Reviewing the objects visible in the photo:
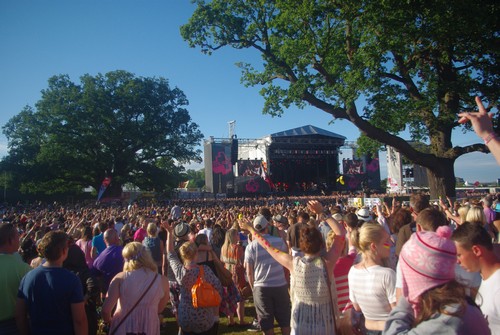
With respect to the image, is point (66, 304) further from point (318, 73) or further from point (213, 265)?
point (318, 73)

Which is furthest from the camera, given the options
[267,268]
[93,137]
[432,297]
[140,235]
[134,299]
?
[93,137]

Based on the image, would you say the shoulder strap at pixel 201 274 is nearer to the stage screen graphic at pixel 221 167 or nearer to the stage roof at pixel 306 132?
the stage screen graphic at pixel 221 167

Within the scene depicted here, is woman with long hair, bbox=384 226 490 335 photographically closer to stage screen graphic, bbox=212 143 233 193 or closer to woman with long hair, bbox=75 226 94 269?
woman with long hair, bbox=75 226 94 269

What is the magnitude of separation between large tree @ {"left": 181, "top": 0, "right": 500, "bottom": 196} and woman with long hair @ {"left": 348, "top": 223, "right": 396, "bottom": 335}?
1330cm

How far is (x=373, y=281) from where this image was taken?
2637mm

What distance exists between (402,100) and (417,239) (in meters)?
16.4

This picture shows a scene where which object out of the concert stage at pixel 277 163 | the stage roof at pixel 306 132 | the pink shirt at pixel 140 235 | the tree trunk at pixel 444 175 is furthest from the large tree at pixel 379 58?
the stage roof at pixel 306 132

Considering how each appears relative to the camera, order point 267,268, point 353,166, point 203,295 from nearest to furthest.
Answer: point 203,295
point 267,268
point 353,166

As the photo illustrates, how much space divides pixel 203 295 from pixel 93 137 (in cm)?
3534

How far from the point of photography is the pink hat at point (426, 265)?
1599 mm

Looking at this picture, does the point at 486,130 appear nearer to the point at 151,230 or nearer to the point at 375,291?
the point at 375,291

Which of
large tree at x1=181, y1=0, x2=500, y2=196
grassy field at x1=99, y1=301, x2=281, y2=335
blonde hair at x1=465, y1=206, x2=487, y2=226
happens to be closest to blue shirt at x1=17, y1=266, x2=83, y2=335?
grassy field at x1=99, y1=301, x2=281, y2=335

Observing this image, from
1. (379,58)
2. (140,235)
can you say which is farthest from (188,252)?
(379,58)

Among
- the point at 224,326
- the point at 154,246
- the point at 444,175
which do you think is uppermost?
the point at 444,175
